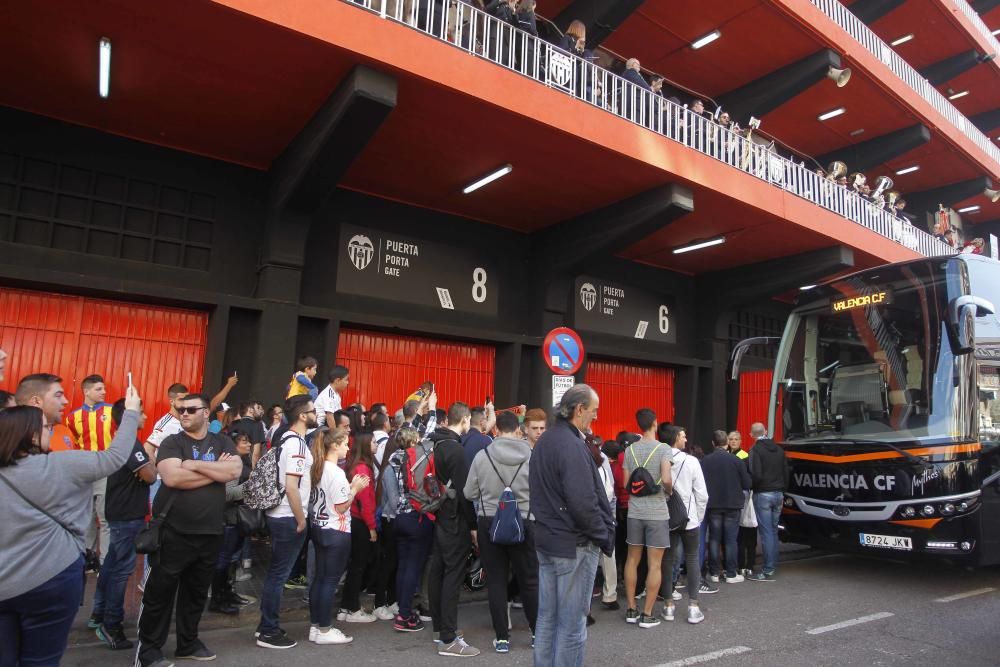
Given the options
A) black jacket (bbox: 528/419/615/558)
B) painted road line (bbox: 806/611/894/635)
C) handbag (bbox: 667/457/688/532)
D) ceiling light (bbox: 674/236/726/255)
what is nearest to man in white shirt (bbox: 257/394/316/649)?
black jacket (bbox: 528/419/615/558)

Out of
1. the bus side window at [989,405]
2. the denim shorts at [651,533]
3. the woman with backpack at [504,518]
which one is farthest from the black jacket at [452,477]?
the bus side window at [989,405]

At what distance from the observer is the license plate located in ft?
22.2

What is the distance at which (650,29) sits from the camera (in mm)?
12812

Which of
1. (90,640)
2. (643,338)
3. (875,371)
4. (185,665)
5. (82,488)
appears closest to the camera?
(82,488)

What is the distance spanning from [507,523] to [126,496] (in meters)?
2.79

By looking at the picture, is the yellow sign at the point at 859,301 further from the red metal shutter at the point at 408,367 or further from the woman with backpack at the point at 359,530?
the woman with backpack at the point at 359,530

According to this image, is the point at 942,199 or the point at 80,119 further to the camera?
the point at 942,199

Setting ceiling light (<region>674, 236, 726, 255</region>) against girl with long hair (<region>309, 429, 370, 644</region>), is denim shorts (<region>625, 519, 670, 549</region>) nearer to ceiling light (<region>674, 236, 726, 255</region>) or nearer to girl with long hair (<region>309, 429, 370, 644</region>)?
girl with long hair (<region>309, 429, 370, 644</region>)

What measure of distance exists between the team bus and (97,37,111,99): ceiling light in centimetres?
911

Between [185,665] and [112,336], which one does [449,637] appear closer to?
[185,665]

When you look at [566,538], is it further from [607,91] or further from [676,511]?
[607,91]

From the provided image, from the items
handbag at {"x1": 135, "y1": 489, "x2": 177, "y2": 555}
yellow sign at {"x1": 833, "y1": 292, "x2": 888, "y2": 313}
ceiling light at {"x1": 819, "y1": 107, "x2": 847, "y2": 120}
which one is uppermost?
ceiling light at {"x1": 819, "y1": 107, "x2": 847, "y2": 120}

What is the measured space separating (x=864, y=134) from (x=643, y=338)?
847 centimetres

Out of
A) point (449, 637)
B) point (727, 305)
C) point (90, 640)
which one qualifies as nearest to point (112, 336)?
point (90, 640)
